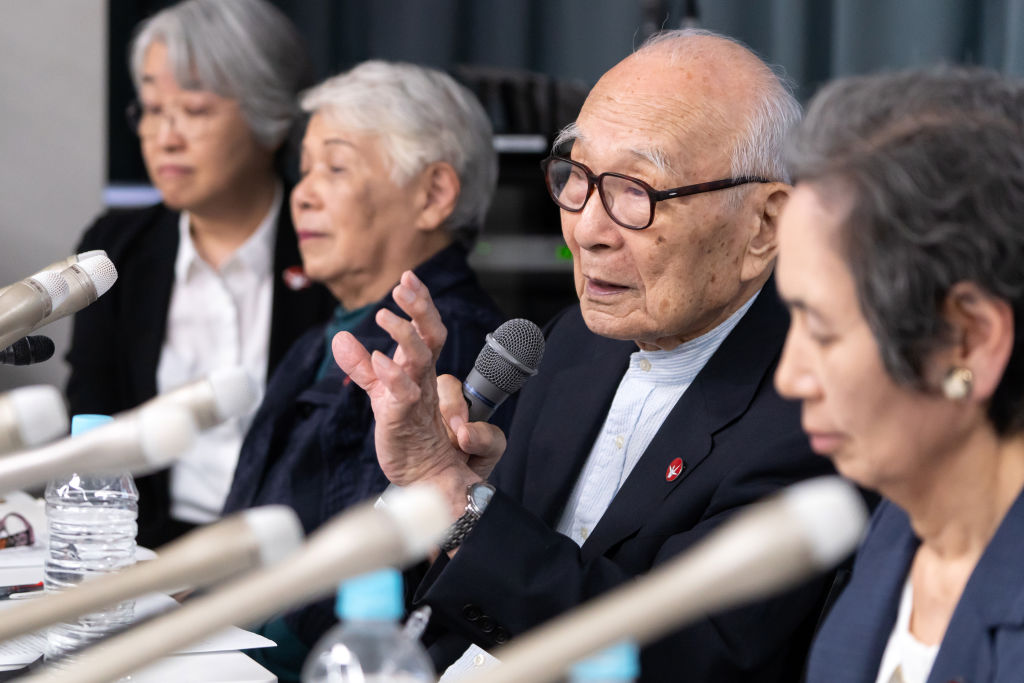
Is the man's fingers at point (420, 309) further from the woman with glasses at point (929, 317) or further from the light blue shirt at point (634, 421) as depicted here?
the woman with glasses at point (929, 317)

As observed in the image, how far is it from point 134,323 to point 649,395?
5.56ft

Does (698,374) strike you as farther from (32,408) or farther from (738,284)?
(32,408)

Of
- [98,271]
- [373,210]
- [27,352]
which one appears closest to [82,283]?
[98,271]

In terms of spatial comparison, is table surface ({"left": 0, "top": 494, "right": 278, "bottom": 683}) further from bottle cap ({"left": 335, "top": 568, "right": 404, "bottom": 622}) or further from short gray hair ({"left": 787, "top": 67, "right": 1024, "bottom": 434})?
short gray hair ({"left": 787, "top": 67, "right": 1024, "bottom": 434})

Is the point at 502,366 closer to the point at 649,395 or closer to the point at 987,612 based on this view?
the point at 649,395

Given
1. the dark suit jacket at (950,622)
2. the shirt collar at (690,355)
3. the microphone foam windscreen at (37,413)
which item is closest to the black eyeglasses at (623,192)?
the shirt collar at (690,355)

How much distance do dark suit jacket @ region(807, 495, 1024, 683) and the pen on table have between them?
1.01 m

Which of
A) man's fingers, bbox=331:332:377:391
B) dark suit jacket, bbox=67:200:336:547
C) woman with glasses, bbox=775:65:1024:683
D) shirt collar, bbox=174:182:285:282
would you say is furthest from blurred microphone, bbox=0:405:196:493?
shirt collar, bbox=174:182:285:282

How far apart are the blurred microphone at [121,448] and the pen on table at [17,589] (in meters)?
0.92

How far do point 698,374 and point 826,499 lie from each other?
107 centimetres

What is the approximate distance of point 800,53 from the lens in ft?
11.8

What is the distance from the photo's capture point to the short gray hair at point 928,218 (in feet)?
3.02

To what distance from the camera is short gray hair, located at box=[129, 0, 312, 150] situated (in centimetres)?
306

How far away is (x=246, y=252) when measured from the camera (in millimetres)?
3043
